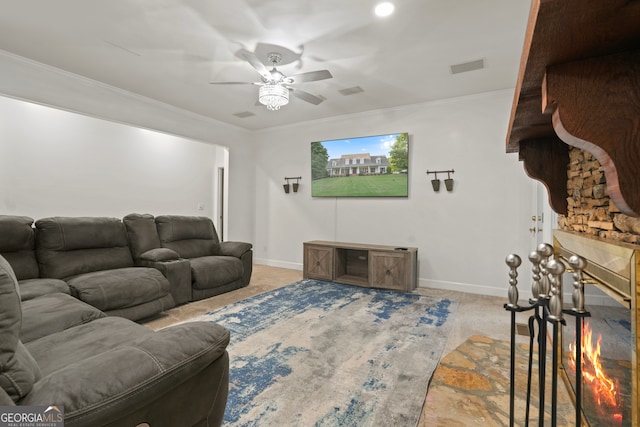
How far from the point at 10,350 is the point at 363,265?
4.22 meters

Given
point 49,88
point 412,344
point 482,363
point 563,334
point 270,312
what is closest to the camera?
point 563,334

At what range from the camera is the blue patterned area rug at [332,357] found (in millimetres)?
1636

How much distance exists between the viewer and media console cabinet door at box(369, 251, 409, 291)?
13.1 ft

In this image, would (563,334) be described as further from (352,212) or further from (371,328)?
(352,212)

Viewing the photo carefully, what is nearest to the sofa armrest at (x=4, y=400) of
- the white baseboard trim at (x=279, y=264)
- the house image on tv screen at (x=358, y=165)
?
the house image on tv screen at (x=358, y=165)

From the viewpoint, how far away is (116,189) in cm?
493

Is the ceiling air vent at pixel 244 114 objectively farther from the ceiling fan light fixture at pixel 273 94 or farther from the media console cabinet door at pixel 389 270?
the media console cabinet door at pixel 389 270

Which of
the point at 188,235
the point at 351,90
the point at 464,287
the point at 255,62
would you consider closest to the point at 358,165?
the point at 351,90

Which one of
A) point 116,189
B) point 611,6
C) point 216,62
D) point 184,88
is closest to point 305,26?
point 216,62

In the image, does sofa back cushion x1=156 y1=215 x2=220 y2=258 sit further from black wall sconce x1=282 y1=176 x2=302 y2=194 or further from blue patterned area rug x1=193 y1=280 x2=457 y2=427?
black wall sconce x1=282 y1=176 x2=302 y2=194

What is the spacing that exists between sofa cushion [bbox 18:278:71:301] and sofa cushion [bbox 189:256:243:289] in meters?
1.24

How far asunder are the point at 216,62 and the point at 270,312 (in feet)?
8.75

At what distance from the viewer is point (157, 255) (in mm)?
3434

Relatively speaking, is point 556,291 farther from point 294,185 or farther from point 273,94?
point 294,185
